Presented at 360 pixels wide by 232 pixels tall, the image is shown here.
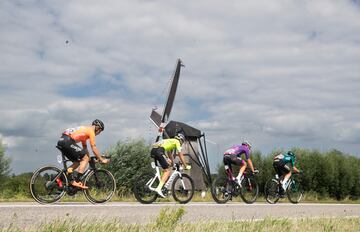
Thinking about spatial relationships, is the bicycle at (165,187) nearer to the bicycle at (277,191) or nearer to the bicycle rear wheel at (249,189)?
the bicycle rear wheel at (249,189)

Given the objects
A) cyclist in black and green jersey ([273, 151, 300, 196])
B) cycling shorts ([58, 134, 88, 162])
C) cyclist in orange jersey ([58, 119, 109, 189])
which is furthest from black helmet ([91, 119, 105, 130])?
cyclist in black and green jersey ([273, 151, 300, 196])

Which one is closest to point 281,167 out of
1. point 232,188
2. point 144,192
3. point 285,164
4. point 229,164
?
point 285,164

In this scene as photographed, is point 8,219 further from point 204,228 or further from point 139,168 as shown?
point 139,168

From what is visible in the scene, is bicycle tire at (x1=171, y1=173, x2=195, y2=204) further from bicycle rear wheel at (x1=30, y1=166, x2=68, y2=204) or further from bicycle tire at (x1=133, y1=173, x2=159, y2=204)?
bicycle rear wheel at (x1=30, y1=166, x2=68, y2=204)

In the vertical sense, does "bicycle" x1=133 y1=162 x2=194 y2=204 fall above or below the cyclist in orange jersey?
below

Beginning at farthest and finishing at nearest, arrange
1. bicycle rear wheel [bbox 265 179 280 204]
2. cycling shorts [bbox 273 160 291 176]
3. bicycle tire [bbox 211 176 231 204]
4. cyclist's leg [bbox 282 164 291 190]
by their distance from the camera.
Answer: cycling shorts [bbox 273 160 291 176] < cyclist's leg [bbox 282 164 291 190] < bicycle rear wheel [bbox 265 179 280 204] < bicycle tire [bbox 211 176 231 204]

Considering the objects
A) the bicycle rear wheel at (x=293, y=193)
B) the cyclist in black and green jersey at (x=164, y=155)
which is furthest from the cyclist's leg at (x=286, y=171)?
the cyclist in black and green jersey at (x=164, y=155)

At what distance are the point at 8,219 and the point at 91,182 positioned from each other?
5303 mm

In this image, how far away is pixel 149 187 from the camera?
14.4 meters

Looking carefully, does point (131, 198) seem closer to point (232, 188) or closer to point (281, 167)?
point (232, 188)

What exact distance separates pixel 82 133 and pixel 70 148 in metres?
0.48

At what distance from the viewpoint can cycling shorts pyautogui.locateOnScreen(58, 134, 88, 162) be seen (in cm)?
1255

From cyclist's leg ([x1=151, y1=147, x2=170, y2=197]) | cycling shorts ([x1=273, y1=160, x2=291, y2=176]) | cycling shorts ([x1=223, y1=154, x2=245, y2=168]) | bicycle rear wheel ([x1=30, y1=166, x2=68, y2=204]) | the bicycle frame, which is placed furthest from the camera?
cycling shorts ([x1=273, y1=160, x2=291, y2=176])

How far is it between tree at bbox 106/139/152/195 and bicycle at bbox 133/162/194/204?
623 cm
